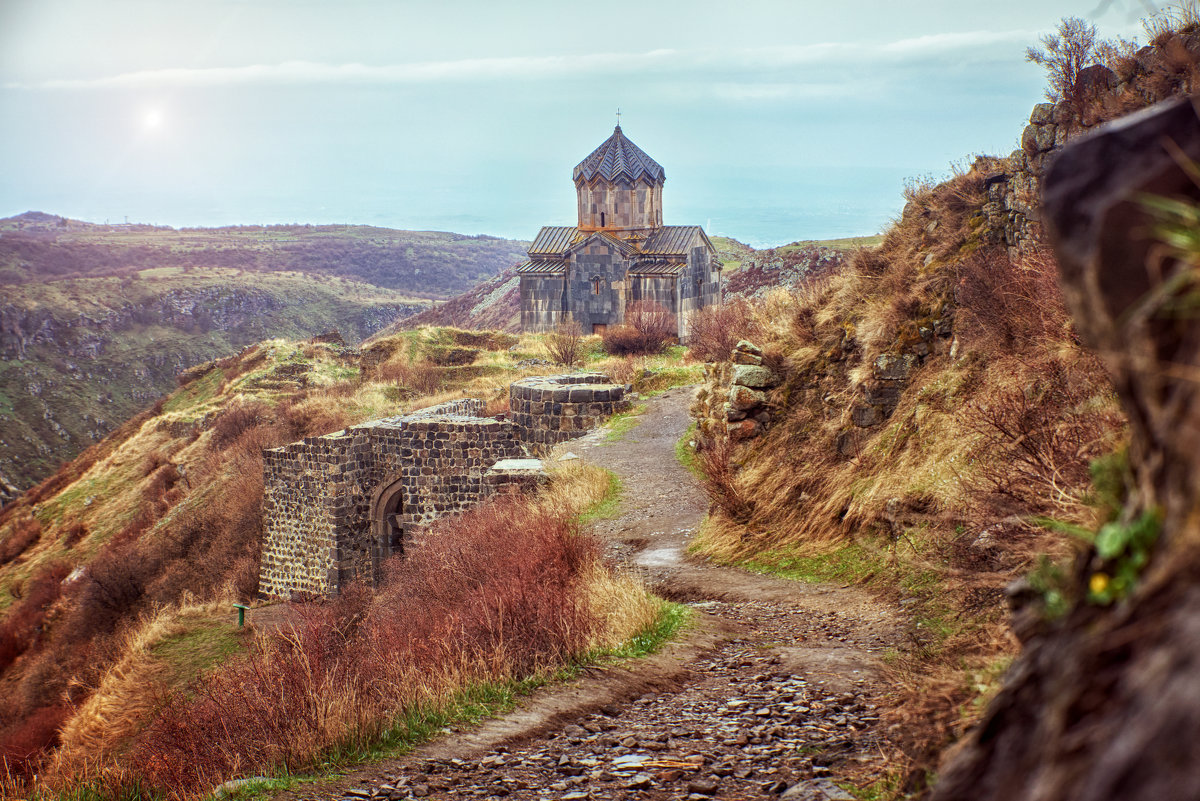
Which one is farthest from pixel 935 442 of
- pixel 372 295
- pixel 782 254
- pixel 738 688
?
pixel 372 295

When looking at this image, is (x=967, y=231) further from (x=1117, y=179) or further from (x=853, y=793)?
(x=1117, y=179)

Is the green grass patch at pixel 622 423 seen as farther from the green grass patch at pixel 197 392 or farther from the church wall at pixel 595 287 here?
the green grass patch at pixel 197 392

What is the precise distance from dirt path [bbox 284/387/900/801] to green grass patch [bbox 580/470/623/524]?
13.2 ft

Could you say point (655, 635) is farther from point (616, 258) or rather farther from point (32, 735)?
point (616, 258)

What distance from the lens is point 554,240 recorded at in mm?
40625

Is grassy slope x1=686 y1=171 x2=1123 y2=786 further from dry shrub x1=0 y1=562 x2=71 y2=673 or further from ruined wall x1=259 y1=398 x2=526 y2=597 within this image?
dry shrub x1=0 y1=562 x2=71 y2=673

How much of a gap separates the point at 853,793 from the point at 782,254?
177ft

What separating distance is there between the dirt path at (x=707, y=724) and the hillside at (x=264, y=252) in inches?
3198

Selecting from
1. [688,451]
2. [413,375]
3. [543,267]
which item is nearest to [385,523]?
[688,451]

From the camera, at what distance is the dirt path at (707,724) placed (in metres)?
4.82

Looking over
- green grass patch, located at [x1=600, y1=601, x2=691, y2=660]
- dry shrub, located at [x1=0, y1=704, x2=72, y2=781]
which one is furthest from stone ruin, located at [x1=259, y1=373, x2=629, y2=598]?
green grass patch, located at [x1=600, y1=601, x2=691, y2=660]

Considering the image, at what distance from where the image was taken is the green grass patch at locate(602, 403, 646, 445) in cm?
1722

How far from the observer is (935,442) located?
841 cm

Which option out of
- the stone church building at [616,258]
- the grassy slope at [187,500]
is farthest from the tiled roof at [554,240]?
the grassy slope at [187,500]
